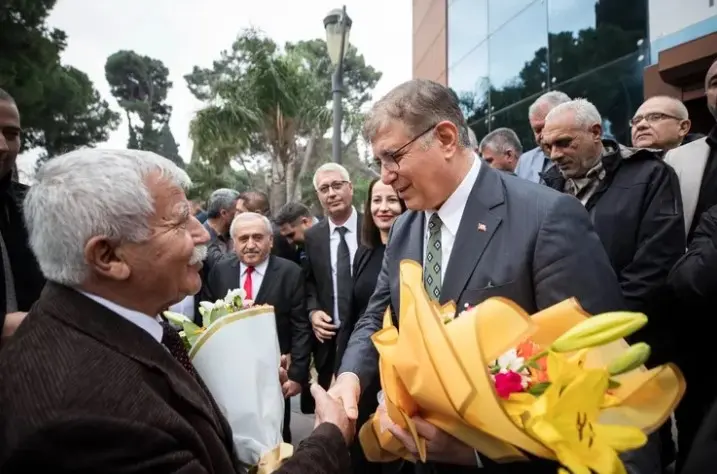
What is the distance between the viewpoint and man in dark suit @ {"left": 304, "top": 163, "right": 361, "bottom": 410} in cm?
467

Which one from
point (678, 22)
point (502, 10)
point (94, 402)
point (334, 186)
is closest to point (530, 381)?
point (94, 402)

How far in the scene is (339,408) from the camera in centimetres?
195

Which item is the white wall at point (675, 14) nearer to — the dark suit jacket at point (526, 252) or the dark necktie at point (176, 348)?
the dark suit jacket at point (526, 252)

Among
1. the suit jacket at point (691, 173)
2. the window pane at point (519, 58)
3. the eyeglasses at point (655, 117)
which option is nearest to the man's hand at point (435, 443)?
the suit jacket at point (691, 173)

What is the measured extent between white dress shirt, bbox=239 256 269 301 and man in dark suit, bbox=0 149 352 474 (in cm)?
298

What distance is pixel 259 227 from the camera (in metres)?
4.70

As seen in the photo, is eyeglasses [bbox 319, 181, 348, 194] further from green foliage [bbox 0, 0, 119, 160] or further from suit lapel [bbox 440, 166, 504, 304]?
green foliage [bbox 0, 0, 119, 160]

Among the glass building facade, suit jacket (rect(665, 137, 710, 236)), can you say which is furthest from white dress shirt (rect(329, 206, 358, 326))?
the glass building facade

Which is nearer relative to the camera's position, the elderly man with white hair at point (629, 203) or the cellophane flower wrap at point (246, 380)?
the cellophane flower wrap at point (246, 380)

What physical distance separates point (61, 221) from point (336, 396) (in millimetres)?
1129

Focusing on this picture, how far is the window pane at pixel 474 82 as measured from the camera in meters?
14.8

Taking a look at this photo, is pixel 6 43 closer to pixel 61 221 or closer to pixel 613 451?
pixel 61 221

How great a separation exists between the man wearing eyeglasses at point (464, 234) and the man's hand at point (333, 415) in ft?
A: 0.16

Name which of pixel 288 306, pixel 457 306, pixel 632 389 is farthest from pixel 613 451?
pixel 288 306
